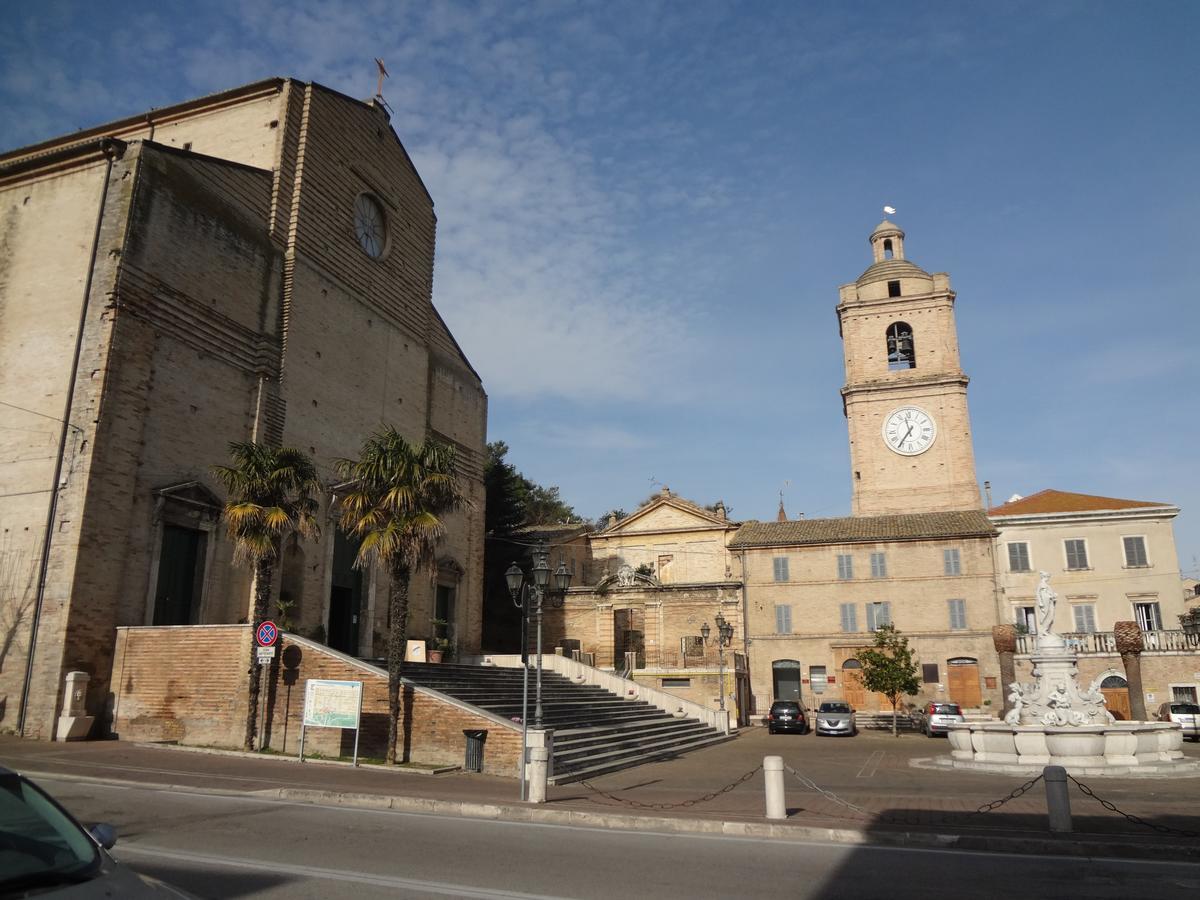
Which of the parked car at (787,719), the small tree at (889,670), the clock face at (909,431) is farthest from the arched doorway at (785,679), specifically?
the clock face at (909,431)

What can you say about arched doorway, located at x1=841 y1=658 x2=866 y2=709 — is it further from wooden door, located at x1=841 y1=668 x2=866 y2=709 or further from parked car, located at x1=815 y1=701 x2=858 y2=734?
parked car, located at x1=815 y1=701 x2=858 y2=734

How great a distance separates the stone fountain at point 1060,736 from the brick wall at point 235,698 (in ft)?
35.7

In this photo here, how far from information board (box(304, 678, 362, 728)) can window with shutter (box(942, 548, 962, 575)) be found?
30.7 metres

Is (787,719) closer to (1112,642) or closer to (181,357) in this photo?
(1112,642)

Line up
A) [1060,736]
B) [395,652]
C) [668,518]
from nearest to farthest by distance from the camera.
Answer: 1. [1060,736]
2. [395,652]
3. [668,518]

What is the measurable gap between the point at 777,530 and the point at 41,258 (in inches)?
1300

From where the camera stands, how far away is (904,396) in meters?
48.6

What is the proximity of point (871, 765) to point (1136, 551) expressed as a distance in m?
29.4

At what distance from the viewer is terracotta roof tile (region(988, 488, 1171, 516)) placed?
42.7m

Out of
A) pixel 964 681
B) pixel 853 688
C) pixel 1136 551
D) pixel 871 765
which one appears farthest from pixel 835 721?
pixel 1136 551

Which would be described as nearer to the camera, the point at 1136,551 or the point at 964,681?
the point at 964,681

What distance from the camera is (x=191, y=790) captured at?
41.3 ft

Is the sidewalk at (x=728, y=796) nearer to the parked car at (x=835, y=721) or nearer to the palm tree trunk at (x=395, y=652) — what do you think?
the palm tree trunk at (x=395, y=652)

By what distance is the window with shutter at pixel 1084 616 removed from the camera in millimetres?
41344
